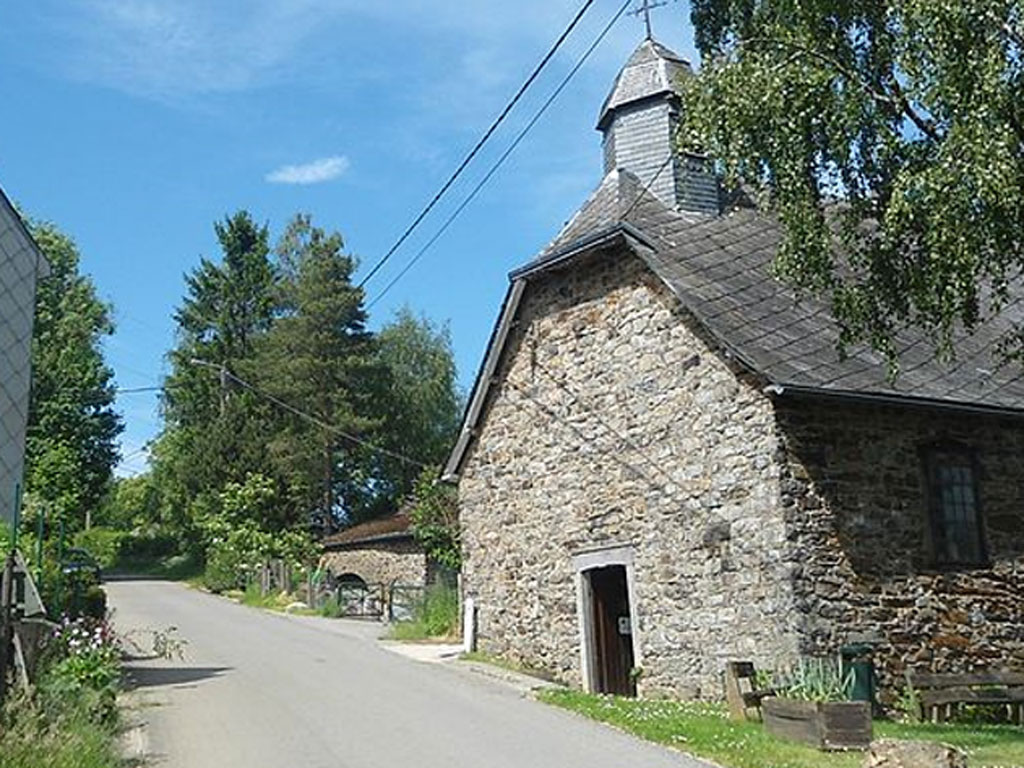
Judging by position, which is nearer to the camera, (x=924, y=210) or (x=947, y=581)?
(x=924, y=210)

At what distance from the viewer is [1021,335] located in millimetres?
10914

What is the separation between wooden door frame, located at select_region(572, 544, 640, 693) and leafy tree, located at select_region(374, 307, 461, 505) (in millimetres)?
29606

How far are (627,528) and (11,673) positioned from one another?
847cm

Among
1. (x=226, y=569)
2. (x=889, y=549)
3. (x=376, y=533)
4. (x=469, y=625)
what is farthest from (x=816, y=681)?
(x=226, y=569)

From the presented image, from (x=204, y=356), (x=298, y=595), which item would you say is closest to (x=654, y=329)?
(x=298, y=595)

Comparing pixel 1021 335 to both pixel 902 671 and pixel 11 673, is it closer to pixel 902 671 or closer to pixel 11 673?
pixel 902 671

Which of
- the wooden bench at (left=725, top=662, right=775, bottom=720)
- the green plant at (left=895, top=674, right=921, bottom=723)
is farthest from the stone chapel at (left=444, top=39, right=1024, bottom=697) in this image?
the wooden bench at (left=725, top=662, right=775, bottom=720)

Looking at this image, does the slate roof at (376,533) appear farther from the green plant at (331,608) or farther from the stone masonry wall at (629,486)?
the stone masonry wall at (629,486)

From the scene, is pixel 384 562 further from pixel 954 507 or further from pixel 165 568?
pixel 954 507

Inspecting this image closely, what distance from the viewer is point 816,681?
36.4 feet

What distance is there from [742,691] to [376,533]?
2432cm

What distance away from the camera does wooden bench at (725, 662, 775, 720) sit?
1204 centimetres

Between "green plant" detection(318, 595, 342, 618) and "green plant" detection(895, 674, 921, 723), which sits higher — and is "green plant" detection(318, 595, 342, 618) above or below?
above

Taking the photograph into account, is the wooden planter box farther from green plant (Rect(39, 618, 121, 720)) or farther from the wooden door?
green plant (Rect(39, 618, 121, 720))
